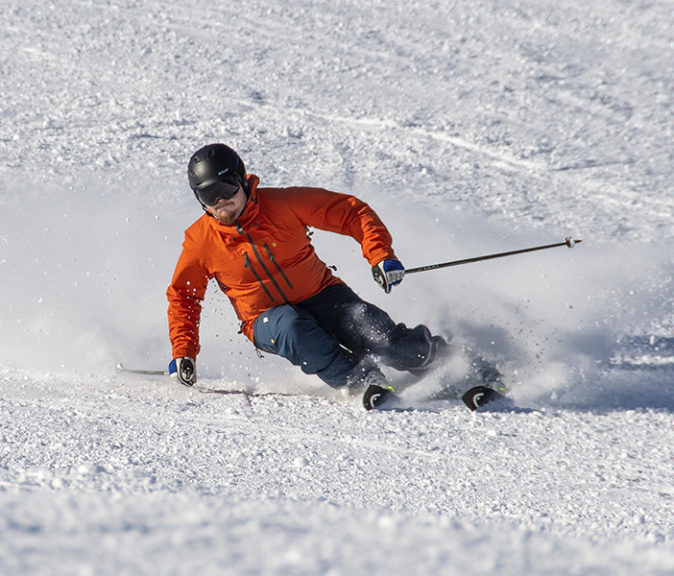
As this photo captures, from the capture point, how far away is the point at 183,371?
391 centimetres

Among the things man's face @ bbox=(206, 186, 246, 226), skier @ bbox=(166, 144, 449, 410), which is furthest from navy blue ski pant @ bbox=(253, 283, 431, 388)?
man's face @ bbox=(206, 186, 246, 226)

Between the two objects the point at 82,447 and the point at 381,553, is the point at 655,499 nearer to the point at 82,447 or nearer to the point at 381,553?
the point at 381,553

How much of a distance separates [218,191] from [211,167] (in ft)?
0.40

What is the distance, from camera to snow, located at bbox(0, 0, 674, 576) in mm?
1566

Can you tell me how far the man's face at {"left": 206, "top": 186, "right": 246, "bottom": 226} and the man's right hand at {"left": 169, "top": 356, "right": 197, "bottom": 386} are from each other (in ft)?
2.53

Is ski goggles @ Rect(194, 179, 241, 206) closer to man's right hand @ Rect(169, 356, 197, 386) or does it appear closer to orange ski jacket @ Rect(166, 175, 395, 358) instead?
orange ski jacket @ Rect(166, 175, 395, 358)

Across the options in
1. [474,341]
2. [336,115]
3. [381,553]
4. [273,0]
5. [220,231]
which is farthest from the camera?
[273,0]

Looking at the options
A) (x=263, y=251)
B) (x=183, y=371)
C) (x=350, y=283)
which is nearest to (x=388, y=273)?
(x=263, y=251)

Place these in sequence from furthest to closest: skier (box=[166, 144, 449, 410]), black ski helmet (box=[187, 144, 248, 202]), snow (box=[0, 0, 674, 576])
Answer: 1. skier (box=[166, 144, 449, 410])
2. black ski helmet (box=[187, 144, 248, 202])
3. snow (box=[0, 0, 674, 576])

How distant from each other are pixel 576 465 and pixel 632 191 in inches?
187

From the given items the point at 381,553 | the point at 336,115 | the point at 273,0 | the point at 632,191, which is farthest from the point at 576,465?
the point at 273,0

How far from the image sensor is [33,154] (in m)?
7.92

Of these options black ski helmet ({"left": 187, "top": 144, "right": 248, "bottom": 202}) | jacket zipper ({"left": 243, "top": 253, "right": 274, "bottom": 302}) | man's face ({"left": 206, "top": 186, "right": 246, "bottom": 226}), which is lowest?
jacket zipper ({"left": 243, "top": 253, "right": 274, "bottom": 302})

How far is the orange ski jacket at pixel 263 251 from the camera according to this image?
3.91m
